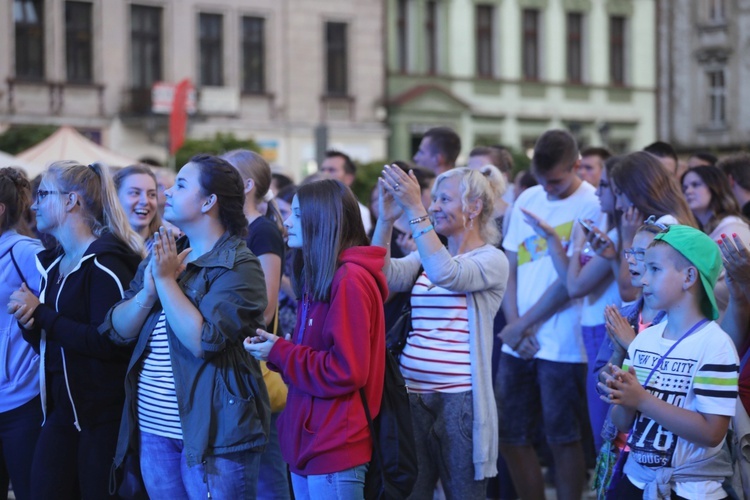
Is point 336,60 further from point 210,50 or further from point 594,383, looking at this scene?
point 594,383

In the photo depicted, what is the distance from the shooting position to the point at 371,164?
2602 cm

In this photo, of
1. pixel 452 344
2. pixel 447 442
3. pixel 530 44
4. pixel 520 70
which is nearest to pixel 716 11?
pixel 530 44

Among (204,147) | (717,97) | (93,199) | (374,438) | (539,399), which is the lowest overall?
(539,399)

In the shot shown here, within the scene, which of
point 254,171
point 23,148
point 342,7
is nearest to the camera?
point 254,171

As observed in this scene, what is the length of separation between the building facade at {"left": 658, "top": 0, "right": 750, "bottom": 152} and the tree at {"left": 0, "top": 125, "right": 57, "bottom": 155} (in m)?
22.7

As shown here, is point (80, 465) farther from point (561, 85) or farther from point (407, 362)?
point (561, 85)

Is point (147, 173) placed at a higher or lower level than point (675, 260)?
higher

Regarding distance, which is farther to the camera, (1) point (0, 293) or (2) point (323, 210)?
(1) point (0, 293)

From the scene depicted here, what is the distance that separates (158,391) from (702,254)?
218cm

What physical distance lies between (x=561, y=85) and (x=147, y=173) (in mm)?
30469

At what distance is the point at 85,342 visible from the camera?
184 inches

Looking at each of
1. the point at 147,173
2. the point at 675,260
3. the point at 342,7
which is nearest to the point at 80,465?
the point at 147,173

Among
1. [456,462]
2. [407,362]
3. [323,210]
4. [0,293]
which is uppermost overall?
[323,210]

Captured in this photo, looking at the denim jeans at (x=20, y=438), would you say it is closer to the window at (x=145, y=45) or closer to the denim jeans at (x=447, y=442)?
the denim jeans at (x=447, y=442)
